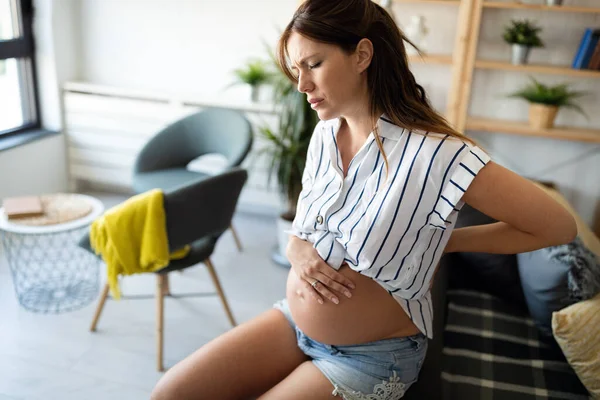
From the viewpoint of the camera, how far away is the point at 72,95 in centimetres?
339

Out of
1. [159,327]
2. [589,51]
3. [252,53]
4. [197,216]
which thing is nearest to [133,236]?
[197,216]

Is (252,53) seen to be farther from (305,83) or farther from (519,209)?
(519,209)

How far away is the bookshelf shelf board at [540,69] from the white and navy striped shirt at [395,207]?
1.81 metres

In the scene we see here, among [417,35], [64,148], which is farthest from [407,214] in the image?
[64,148]

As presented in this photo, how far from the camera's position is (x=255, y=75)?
3.04m

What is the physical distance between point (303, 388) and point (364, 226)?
337 millimetres

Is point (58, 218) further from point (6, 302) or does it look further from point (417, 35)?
point (417, 35)

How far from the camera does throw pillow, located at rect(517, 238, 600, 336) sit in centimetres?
144

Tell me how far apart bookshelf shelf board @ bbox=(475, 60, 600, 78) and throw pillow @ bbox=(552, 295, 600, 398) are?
1568 millimetres

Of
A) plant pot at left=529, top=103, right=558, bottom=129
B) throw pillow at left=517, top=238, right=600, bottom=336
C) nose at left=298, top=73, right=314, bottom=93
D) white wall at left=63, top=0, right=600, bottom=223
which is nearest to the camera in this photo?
nose at left=298, top=73, right=314, bottom=93

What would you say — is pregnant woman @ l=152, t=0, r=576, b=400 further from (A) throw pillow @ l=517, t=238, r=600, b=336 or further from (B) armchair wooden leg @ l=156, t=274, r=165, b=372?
(B) armchair wooden leg @ l=156, t=274, r=165, b=372

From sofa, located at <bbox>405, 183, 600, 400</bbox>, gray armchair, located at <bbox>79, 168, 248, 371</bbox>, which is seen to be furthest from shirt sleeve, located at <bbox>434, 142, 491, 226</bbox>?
gray armchair, located at <bbox>79, 168, 248, 371</bbox>

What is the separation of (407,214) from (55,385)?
1483 millimetres

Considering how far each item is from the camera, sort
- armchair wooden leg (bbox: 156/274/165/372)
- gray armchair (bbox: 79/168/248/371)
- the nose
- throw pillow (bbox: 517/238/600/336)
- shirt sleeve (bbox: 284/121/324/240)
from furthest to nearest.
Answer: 1. armchair wooden leg (bbox: 156/274/165/372)
2. gray armchair (bbox: 79/168/248/371)
3. throw pillow (bbox: 517/238/600/336)
4. shirt sleeve (bbox: 284/121/324/240)
5. the nose
